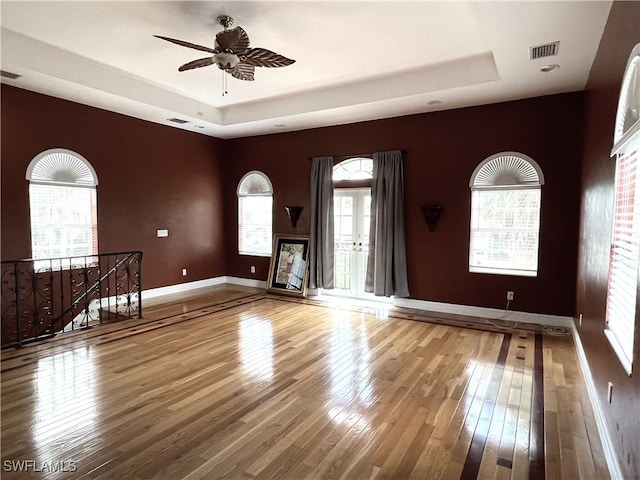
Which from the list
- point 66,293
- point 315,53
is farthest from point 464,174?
point 66,293

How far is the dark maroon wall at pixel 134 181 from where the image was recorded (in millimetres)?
4965

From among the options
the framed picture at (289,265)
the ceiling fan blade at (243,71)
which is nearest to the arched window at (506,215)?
the framed picture at (289,265)

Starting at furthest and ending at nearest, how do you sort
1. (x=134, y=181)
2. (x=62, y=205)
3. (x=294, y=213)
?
(x=294, y=213), (x=134, y=181), (x=62, y=205)

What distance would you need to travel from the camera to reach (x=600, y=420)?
259cm

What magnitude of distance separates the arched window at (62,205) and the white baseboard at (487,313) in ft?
16.8

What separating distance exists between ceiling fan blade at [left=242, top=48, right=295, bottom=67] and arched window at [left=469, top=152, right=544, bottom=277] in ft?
11.1

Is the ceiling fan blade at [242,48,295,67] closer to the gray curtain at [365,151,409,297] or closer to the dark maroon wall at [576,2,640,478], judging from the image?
the dark maroon wall at [576,2,640,478]

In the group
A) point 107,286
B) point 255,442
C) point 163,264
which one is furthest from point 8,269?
point 255,442

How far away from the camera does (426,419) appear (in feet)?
9.09

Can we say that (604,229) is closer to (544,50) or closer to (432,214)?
(544,50)

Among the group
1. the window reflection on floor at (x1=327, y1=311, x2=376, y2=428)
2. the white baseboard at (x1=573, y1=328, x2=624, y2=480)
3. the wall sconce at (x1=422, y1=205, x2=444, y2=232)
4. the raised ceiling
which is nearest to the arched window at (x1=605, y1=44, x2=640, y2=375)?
the white baseboard at (x1=573, y1=328, x2=624, y2=480)

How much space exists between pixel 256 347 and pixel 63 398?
1844 millimetres

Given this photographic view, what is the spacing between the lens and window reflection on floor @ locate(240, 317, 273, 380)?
3.64 m

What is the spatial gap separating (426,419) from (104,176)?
586 cm
